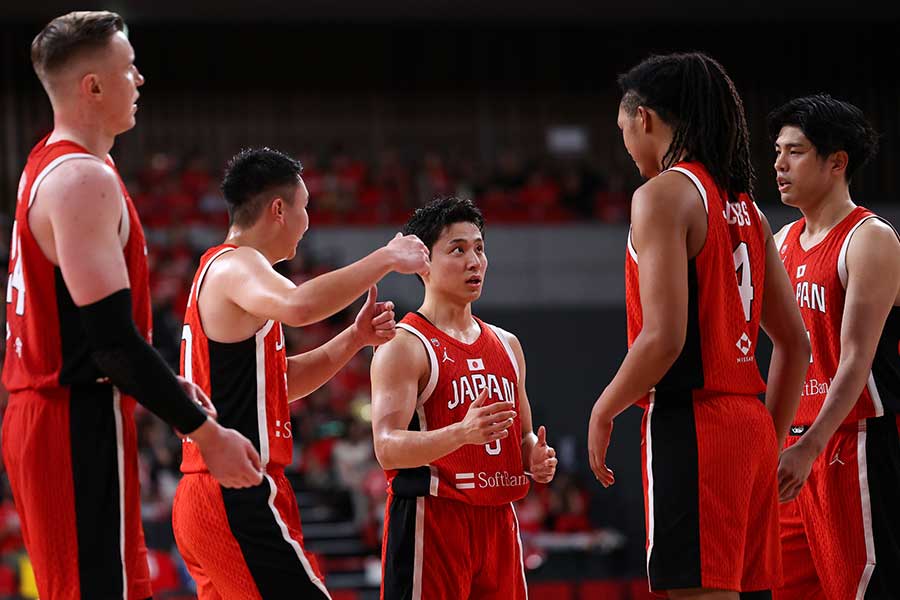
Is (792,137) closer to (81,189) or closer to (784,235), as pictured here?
(784,235)

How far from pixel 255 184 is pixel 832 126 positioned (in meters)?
2.38

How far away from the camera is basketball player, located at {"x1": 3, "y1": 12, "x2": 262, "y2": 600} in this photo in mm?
3330

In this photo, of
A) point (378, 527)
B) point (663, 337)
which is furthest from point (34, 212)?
point (378, 527)

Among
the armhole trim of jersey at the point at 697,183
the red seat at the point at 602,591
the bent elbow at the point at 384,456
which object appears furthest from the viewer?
the red seat at the point at 602,591

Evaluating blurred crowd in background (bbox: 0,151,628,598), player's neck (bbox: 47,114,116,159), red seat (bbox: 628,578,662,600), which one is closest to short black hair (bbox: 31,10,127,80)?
player's neck (bbox: 47,114,116,159)

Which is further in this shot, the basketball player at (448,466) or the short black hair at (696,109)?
the basketball player at (448,466)

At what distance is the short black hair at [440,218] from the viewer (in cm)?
498

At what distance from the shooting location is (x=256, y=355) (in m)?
4.27

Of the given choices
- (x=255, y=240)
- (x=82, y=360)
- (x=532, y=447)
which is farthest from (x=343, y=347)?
(x=82, y=360)

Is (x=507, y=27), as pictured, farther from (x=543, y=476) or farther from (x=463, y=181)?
(x=543, y=476)

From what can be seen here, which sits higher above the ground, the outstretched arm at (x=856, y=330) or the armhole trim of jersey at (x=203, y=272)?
the armhole trim of jersey at (x=203, y=272)

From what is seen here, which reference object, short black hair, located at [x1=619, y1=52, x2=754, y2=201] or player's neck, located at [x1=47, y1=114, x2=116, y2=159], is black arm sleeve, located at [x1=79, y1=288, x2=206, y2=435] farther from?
short black hair, located at [x1=619, y1=52, x2=754, y2=201]

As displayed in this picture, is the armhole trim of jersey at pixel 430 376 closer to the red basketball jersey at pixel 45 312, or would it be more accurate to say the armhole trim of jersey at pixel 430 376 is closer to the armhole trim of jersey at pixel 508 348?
the armhole trim of jersey at pixel 508 348

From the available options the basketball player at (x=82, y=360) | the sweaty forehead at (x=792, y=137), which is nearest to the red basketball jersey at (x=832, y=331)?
the sweaty forehead at (x=792, y=137)
